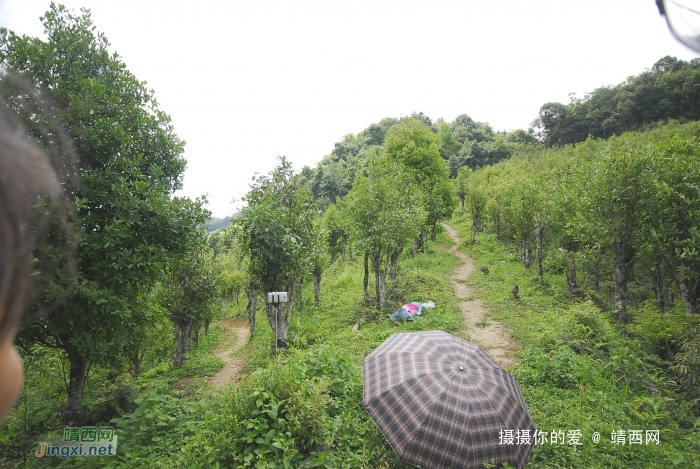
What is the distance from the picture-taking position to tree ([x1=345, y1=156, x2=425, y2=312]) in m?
14.1

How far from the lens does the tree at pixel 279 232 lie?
9.76 metres

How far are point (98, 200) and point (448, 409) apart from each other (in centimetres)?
759

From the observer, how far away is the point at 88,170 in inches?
253

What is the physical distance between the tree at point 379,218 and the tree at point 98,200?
828 cm

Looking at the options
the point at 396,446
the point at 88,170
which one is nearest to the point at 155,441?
the point at 396,446

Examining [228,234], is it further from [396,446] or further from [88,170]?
[396,446]

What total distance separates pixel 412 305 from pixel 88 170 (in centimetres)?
1168

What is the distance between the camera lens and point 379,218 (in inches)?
554

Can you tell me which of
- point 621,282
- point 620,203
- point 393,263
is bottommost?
point 621,282

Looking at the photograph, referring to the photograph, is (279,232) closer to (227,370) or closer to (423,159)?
(227,370)

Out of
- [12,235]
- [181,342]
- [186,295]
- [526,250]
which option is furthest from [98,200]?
[526,250]

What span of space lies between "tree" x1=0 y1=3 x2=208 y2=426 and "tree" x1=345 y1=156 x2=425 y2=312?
828cm

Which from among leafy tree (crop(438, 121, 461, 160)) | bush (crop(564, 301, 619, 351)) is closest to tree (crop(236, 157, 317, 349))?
bush (crop(564, 301, 619, 351))

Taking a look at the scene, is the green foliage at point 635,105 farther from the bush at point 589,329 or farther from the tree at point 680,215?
the bush at point 589,329
